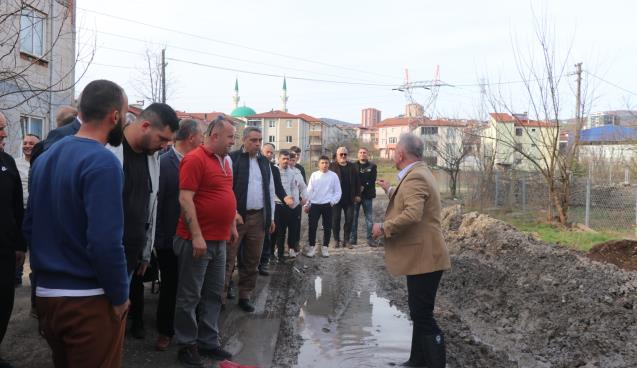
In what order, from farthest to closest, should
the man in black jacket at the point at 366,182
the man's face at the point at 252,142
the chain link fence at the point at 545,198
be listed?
the chain link fence at the point at 545,198, the man in black jacket at the point at 366,182, the man's face at the point at 252,142

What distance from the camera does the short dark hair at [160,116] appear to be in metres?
3.42

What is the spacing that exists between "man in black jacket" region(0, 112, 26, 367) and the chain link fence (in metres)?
13.7

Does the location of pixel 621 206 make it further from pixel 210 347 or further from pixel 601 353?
pixel 210 347

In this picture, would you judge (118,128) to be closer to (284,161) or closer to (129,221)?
(129,221)

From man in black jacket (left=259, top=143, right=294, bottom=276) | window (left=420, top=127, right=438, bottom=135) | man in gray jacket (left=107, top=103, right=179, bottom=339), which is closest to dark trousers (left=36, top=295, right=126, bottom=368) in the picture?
man in gray jacket (left=107, top=103, right=179, bottom=339)

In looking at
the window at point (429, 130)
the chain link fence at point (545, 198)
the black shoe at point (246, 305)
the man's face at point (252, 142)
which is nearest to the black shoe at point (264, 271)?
the black shoe at point (246, 305)

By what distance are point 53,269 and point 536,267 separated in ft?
24.6

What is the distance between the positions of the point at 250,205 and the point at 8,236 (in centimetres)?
264

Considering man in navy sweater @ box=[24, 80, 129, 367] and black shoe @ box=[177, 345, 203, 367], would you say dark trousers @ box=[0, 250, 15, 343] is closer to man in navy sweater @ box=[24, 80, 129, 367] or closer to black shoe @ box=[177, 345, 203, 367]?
black shoe @ box=[177, 345, 203, 367]

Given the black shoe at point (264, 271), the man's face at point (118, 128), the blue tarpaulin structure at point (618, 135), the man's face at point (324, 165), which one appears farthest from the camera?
the blue tarpaulin structure at point (618, 135)

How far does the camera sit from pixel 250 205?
6.00m

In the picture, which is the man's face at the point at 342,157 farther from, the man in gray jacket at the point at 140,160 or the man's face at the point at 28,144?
the man in gray jacket at the point at 140,160

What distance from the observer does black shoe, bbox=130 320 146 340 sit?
4668 mm

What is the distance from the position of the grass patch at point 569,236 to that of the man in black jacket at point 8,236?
32.6ft
